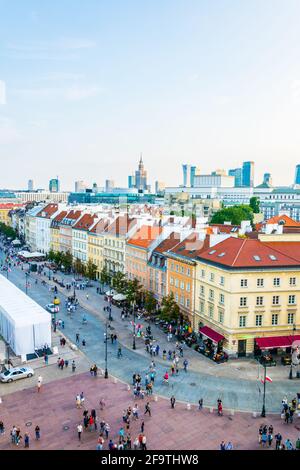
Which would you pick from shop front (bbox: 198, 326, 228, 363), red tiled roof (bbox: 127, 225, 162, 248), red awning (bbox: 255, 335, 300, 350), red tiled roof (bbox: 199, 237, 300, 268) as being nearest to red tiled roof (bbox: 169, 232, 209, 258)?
red tiled roof (bbox: 199, 237, 300, 268)

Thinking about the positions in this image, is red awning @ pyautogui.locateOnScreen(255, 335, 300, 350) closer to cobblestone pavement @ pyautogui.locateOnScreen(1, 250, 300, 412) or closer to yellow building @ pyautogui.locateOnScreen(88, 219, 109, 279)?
cobblestone pavement @ pyautogui.locateOnScreen(1, 250, 300, 412)

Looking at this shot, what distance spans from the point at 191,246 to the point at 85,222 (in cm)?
4290

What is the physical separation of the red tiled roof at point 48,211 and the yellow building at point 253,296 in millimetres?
76736

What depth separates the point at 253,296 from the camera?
42.1 m

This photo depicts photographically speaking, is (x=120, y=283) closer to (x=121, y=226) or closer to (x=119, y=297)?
(x=119, y=297)

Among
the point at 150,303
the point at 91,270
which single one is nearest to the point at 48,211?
the point at 91,270

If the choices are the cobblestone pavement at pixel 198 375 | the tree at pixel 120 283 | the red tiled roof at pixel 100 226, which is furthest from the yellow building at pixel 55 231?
the cobblestone pavement at pixel 198 375

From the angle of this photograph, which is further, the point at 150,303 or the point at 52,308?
the point at 52,308

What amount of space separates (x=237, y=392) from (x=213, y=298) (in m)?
12.1

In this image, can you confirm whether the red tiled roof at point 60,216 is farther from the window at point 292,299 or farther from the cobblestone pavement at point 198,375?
the window at point 292,299

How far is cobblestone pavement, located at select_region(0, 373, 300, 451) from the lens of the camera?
1073 inches

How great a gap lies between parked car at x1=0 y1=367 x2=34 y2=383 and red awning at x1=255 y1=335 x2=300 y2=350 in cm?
2189

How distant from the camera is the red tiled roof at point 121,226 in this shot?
72.5m
